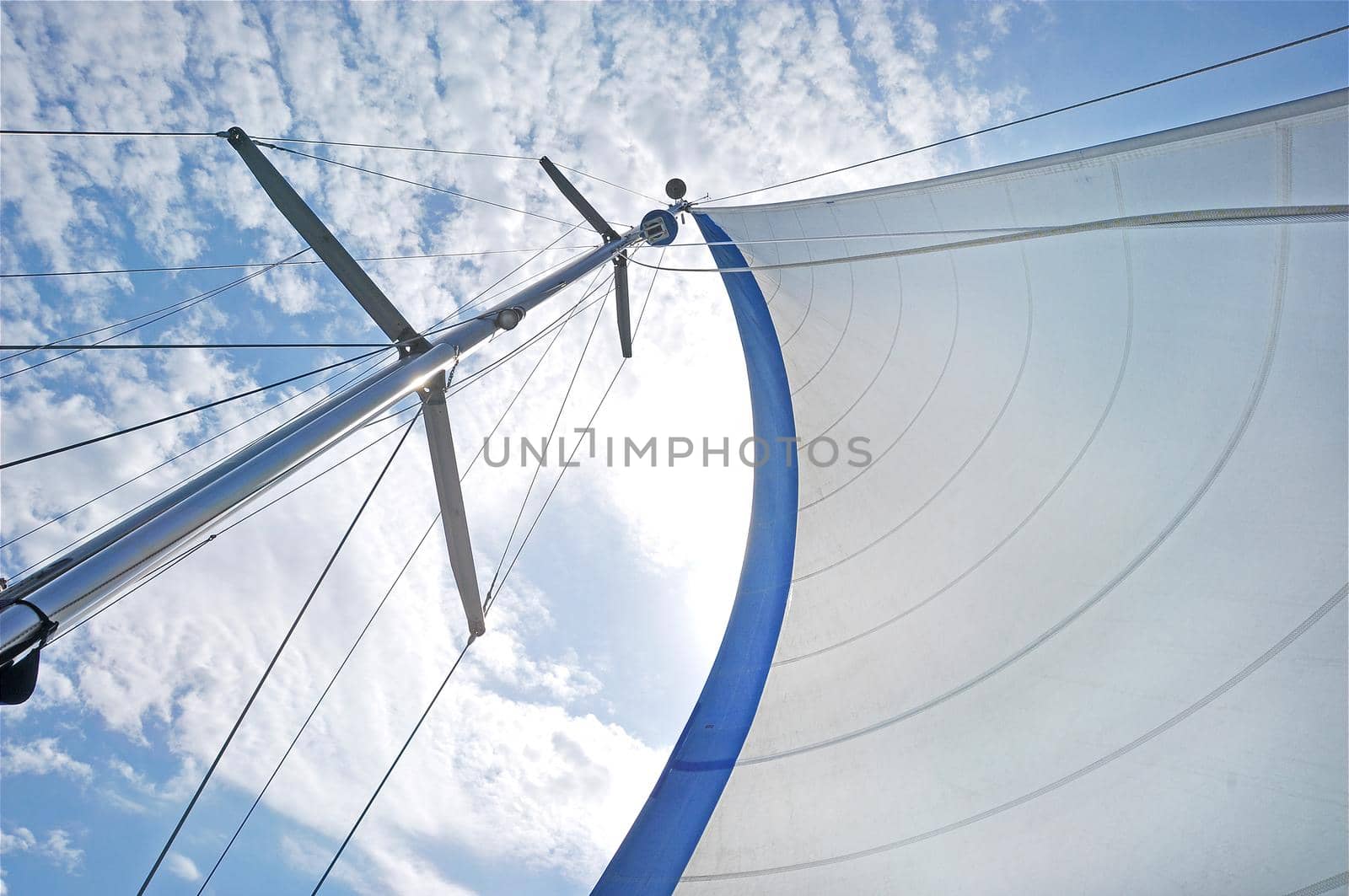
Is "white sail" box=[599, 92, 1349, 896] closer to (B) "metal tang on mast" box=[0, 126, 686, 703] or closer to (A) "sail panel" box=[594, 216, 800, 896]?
(A) "sail panel" box=[594, 216, 800, 896]

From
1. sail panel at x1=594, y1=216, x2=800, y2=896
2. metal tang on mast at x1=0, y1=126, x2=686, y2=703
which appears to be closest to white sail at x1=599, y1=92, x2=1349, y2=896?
sail panel at x1=594, y1=216, x2=800, y2=896

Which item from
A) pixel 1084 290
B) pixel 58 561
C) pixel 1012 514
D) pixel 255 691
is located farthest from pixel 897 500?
pixel 58 561

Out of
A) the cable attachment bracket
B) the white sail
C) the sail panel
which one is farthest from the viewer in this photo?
the sail panel

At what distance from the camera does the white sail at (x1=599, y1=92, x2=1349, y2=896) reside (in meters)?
2.30

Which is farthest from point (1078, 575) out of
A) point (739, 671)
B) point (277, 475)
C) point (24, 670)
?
point (24, 670)

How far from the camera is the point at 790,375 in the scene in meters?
6.44

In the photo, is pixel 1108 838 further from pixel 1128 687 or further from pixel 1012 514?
pixel 1012 514

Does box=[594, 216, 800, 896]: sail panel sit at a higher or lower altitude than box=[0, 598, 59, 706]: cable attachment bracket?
higher

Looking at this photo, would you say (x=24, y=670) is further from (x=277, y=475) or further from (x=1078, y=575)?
(x=1078, y=575)

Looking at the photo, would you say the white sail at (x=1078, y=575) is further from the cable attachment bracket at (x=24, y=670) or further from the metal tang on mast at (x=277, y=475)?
the cable attachment bracket at (x=24, y=670)

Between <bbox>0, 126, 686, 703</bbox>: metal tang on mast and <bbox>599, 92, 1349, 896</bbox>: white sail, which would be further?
<bbox>599, 92, 1349, 896</bbox>: white sail

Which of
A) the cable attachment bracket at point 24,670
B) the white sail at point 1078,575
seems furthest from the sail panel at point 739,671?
the cable attachment bracket at point 24,670

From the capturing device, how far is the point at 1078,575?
3111 millimetres

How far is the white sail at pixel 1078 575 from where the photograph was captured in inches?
90.7
